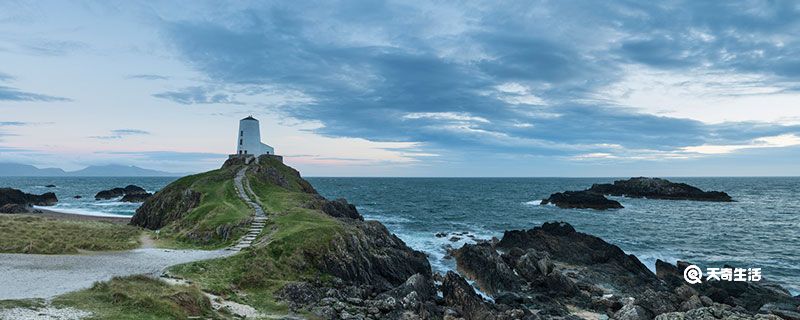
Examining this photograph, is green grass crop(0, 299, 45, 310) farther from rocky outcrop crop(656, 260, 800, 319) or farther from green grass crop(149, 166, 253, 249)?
rocky outcrop crop(656, 260, 800, 319)

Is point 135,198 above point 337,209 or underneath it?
underneath

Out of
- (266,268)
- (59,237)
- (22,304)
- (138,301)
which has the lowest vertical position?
(266,268)

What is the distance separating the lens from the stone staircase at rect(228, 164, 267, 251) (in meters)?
34.7

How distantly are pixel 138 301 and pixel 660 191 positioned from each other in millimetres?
160854

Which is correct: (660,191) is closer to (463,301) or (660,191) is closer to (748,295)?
(748,295)

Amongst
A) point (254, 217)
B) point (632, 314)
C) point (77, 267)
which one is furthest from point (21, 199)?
point (632, 314)

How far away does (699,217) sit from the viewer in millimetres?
88375

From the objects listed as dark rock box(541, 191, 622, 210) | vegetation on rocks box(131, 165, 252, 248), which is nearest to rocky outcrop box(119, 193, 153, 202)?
vegetation on rocks box(131, 165, 252, 248)

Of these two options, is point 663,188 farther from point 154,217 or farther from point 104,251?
point 104,251

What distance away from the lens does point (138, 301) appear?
19.9 meters

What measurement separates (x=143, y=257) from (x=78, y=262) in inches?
144

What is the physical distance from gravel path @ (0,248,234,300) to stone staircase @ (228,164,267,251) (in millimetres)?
2072

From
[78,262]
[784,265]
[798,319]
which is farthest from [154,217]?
[784,265]

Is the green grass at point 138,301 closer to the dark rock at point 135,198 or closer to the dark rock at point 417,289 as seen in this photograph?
the dark rock at point 417,289
